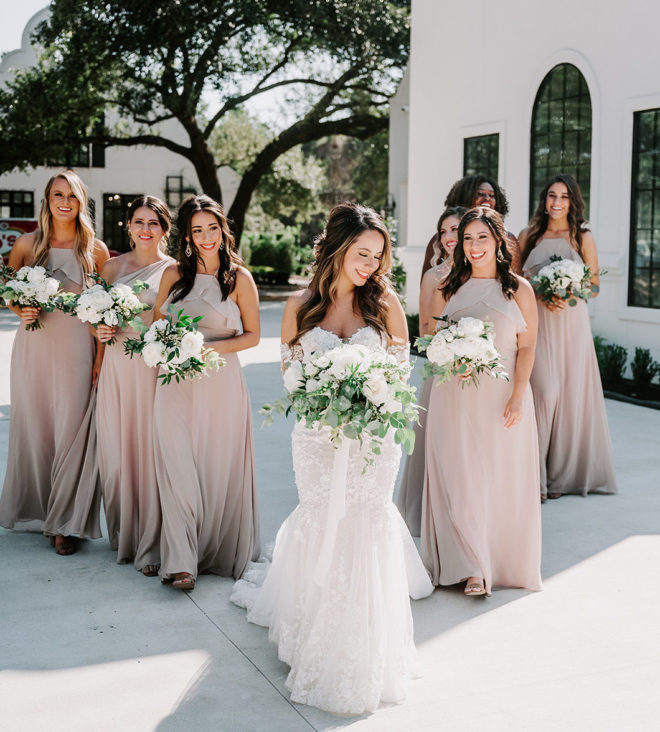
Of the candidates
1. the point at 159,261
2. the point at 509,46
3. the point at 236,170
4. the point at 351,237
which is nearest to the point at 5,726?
the point at 351,237

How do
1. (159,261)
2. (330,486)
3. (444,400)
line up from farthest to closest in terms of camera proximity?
1. (159,261)
2. (444,400)
3. (330,486)

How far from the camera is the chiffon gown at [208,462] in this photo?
5355 mm

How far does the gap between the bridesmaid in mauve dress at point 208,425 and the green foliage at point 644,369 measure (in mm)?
7362

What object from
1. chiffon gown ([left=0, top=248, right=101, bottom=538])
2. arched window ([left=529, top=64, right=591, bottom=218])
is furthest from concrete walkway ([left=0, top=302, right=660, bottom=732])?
→ arched window ([left=529, top=64, right=591, bottom=218])

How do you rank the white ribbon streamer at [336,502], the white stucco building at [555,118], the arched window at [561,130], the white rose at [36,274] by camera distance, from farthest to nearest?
the arched window at [561,130], the white stucco building at [555,118], the white rose at [36,274], the white ribbon streamer at [336,502]

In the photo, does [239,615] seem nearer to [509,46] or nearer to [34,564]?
[34,564]

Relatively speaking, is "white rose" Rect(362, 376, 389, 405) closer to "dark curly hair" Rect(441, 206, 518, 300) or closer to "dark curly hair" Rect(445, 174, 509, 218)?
"dark curly hair" Rect(441, 206, 518, 300)

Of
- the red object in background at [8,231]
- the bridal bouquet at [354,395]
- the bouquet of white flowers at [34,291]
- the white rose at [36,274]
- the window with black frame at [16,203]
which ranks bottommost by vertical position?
the bridal bouquet at [354,395]

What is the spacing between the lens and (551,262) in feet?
24.0

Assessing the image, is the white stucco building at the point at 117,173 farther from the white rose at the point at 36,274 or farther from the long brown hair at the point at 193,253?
the long brown hair at the point at 193,253

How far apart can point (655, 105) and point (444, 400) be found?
796cm

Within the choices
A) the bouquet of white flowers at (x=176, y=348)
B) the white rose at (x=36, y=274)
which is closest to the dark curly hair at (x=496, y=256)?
the bouquet of white flowers at (x=176, y=348)

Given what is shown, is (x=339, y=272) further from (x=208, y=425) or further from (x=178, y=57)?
(x=178, y=57)

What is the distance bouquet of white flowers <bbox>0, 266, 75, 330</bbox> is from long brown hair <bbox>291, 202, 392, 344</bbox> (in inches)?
76.0
